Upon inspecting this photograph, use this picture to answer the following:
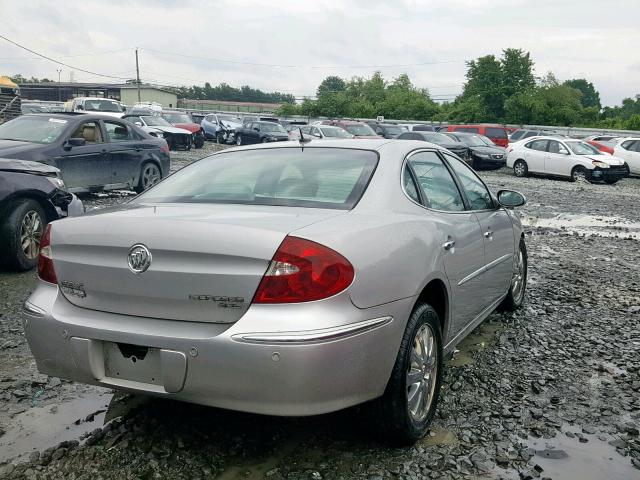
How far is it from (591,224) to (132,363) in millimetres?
10790

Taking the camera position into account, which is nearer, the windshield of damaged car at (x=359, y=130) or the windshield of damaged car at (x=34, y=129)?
the windshield of damaged car at (x=34, y=129)

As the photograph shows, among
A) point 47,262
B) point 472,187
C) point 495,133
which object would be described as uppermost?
point 472,187

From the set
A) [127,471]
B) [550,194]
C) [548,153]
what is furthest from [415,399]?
[548,153]

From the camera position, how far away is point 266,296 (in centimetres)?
266

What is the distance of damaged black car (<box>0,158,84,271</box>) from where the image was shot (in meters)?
6.43

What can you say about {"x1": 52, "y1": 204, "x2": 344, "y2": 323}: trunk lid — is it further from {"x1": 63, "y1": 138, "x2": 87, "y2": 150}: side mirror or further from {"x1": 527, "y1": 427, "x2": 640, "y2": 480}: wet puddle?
{"x1": 63, "y1": 138, "x2": 87, "y2": 150}: side mirror

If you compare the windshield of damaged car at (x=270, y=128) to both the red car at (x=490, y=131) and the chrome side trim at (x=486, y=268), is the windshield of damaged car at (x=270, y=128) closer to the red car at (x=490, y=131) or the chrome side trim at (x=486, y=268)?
the red car at (x=490, y=131)

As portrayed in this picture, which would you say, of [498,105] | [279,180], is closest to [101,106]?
[279,180]

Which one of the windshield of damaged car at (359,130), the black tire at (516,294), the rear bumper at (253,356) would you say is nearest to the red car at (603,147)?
the windshield of damaged car at (359,130)

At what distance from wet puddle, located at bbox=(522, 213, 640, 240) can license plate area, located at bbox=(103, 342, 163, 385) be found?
9322 millimetres

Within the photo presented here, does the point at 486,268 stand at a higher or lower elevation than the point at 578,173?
higher

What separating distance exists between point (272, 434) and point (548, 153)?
68.8ft

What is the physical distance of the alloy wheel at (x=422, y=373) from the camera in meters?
3.25

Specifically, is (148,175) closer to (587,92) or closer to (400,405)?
(400,405)
